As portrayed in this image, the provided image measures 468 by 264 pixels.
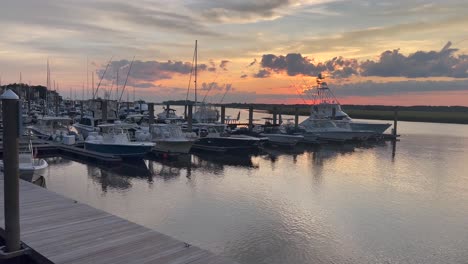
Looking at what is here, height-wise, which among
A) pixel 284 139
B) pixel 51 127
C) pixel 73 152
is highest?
pixel 51 127

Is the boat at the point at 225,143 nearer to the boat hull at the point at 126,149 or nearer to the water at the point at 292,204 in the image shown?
the water at the point at 292,204

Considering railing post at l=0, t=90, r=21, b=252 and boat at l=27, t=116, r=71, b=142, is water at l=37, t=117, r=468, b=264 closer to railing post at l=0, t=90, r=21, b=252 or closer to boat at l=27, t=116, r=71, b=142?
railing post at l=0, t=90, r=21, b=252

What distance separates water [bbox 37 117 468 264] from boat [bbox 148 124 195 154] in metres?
1.72

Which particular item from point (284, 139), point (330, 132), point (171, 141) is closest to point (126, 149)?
point (171, 141)

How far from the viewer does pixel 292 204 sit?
18.2m

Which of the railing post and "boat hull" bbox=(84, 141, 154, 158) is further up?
the railing post

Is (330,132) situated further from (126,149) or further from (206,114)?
(126,149)

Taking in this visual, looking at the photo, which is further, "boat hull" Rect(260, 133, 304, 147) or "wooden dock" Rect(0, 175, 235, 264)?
"boat hull" Rect(260, 133, 304, 147)

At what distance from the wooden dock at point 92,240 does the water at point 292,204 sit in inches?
141

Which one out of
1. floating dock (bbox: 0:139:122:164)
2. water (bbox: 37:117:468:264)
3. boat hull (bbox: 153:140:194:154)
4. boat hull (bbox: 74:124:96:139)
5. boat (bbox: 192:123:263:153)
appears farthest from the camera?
boat hull (bbox: 74:124:96:139)

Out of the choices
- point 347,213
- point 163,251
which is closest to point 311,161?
point 347,213

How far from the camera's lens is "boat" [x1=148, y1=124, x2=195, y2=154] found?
3198cm

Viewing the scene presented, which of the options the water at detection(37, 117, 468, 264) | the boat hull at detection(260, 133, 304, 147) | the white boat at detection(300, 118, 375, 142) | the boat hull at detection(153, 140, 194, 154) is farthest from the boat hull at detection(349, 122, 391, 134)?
the boat hull at detection(153, 140, 194, 154)

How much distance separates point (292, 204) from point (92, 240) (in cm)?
1149
